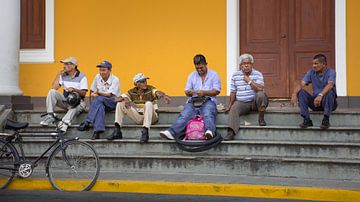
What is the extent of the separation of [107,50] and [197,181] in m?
5.57

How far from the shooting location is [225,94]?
40.2ft

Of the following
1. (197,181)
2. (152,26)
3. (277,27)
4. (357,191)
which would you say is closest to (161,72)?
(152,26)

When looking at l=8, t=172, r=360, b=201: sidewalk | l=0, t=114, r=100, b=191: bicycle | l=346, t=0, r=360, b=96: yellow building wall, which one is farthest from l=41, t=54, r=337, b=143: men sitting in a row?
l=346, t=0, r=360, b=96: yellow building wall

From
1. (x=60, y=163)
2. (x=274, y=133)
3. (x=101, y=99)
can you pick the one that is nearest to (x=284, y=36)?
(x=274, y=133)

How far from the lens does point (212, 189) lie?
8.08 meters

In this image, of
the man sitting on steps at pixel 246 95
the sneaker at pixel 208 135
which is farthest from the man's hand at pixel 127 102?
the man sitting on steps at pixel 246 95

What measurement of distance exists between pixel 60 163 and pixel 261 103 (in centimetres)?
344

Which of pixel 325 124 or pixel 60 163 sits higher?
pixel 325 124

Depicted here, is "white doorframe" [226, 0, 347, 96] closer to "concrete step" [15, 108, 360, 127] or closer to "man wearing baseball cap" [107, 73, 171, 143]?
"concrete step" [15, 108, 360, 127]

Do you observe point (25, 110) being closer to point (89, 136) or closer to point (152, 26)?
point (89, 136)

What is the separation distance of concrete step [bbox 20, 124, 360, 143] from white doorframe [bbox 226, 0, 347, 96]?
2.34m

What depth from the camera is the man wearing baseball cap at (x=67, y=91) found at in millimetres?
10258

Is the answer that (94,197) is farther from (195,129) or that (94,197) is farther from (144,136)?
(195,129)

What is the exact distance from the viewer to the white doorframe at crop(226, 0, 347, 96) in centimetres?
1159
